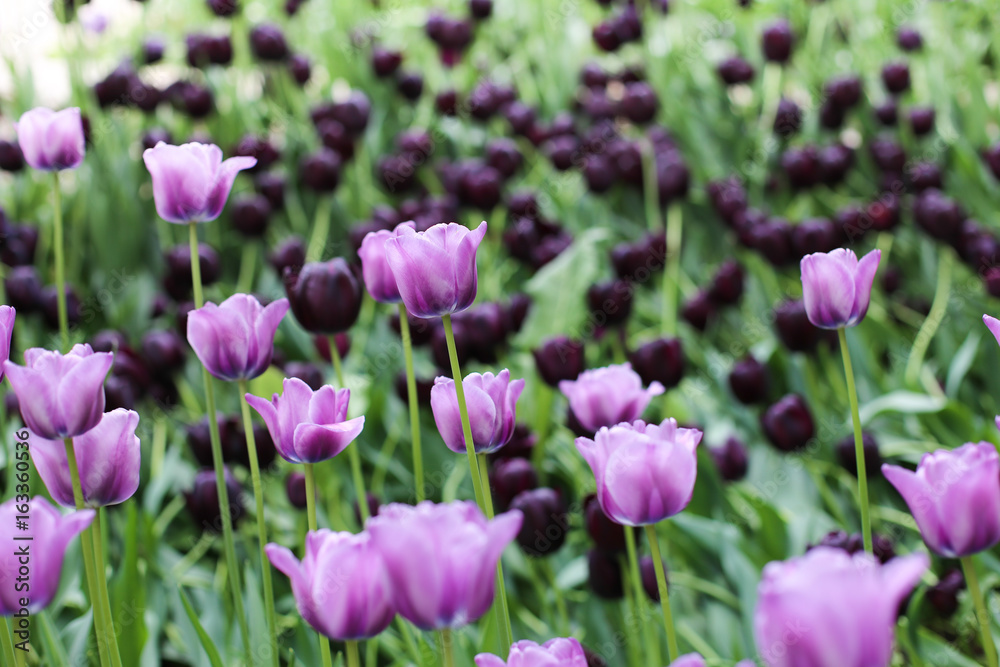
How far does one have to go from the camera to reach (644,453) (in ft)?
2.06

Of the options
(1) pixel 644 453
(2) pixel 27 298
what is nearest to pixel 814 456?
(1) pixel 644 453

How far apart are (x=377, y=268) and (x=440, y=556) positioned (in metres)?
0.44

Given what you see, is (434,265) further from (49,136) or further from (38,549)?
(49,136)

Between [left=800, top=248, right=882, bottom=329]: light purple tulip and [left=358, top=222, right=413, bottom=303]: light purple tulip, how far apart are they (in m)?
0.35

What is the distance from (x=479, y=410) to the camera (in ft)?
2.30

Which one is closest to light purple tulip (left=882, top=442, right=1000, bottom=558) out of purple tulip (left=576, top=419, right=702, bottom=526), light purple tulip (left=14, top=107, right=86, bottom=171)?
purple tulip (left=576, top=419, right=702, bottom=526)

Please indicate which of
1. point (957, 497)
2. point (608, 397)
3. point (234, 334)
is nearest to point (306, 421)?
point (234, 334)

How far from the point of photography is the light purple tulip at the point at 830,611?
37 centimetres

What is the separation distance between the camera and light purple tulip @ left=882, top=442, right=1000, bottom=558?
57 cm

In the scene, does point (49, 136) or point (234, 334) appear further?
point (49, 136)

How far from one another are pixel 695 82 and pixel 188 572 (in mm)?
1981

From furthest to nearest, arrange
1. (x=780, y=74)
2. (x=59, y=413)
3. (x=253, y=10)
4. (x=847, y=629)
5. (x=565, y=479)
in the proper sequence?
1. (x=253, y=10)
2. (x=780, y=74)
3. (x=565, y=479)
4. (x=59, y=413)
5. (x=847, y=629)

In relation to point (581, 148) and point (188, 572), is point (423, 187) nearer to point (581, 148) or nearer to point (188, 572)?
point (581, 148)

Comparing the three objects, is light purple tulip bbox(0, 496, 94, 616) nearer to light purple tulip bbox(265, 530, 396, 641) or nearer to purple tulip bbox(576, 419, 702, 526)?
light purple tulip bbox(265, 530, 396, 641)
